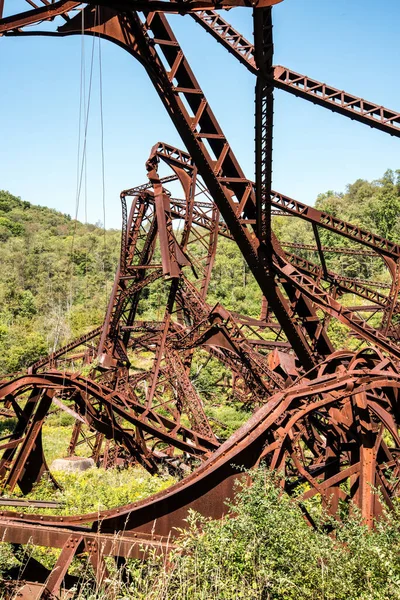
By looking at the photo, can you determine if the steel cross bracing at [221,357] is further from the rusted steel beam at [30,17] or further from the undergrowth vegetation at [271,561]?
the undergrowth vegetation at [271,561]

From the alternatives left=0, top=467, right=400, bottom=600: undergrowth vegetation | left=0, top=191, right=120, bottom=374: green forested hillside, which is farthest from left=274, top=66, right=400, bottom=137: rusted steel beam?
left=0, top=191, right=120, bottom=374: green forested hillside

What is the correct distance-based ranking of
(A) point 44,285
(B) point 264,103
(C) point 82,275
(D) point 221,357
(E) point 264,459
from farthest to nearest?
1. (C) point 82,275
2. (A) point 44,285
3. (D) point 221,357
4. (B) point 264,103
5. (E) point 264,459

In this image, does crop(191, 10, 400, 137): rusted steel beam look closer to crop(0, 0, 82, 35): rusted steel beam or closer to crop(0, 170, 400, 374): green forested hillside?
crop(0, 0, 82, 35): rusted steel beam

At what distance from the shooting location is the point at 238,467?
15.7 feet

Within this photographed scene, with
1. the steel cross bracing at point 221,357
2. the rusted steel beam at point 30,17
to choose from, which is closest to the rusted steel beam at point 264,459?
the steel cross bracing at point 221,357

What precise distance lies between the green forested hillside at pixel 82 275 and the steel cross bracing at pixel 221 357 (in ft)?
48.7

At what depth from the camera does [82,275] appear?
2584 inches

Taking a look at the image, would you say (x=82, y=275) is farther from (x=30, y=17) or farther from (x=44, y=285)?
(x=30, y=17)

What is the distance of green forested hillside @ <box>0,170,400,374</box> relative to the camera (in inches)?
1763

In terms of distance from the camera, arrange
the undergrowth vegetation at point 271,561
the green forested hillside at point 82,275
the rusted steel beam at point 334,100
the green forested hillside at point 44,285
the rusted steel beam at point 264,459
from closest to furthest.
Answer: the undergrowth vegetation at point 271,561
the rusted steel beam at point 264,459
the rusted steel beam at point 334,100
the green forested hillside at point 44,285
the green forested hillside at point 82,275

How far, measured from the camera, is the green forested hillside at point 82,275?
44.8m

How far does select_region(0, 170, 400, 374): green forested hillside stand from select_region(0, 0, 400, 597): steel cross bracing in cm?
1485

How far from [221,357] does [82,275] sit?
2067 inches

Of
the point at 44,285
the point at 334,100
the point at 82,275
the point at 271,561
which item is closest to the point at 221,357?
the point at 334,100
